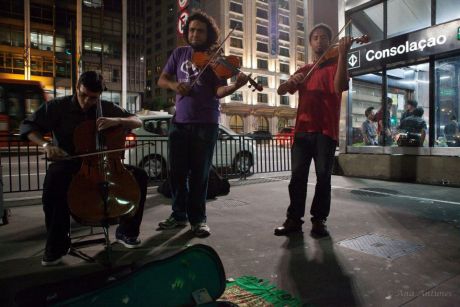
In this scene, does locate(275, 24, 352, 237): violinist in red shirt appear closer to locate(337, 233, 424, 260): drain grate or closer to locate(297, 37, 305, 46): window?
locate(337, 233, 424, 260): drain grate

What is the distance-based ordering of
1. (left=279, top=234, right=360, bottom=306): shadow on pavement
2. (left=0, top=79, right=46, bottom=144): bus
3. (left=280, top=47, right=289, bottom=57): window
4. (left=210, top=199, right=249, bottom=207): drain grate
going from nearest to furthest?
1. (left=279, top=234, right=360, bottom=306): shadow on pavement
2. (left=210, top=199, right=249, bottom=207): drain grate
3. (left=0, top=79, right=46, bottom=144): bus
4. (left=280, top=47, right=289, bottom=57): window

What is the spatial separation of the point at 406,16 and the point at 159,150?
6.74m

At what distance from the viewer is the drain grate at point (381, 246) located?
2857 mm

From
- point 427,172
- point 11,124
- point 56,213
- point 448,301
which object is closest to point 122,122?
point 56,213

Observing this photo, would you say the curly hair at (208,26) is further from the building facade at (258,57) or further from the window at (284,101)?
the window at (284,101)

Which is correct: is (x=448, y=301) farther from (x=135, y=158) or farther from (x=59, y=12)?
(x=59, y=12)

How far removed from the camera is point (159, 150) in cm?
800

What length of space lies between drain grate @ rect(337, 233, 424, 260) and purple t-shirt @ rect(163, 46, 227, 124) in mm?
1825

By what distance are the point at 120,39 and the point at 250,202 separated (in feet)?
157

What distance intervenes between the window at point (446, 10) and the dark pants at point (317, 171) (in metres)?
5.64

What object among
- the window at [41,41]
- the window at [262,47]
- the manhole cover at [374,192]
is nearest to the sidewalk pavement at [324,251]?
the manhole cover at [374,192]

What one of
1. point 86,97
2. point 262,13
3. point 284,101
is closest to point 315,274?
point 86,97

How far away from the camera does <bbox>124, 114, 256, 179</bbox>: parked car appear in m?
7.61

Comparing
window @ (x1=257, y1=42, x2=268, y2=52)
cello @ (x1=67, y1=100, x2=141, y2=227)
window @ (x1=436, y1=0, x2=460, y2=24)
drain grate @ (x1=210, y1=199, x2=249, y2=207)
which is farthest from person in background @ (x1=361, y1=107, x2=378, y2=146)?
window @ (x1=257, y1=42, x2=268, y2=52)
